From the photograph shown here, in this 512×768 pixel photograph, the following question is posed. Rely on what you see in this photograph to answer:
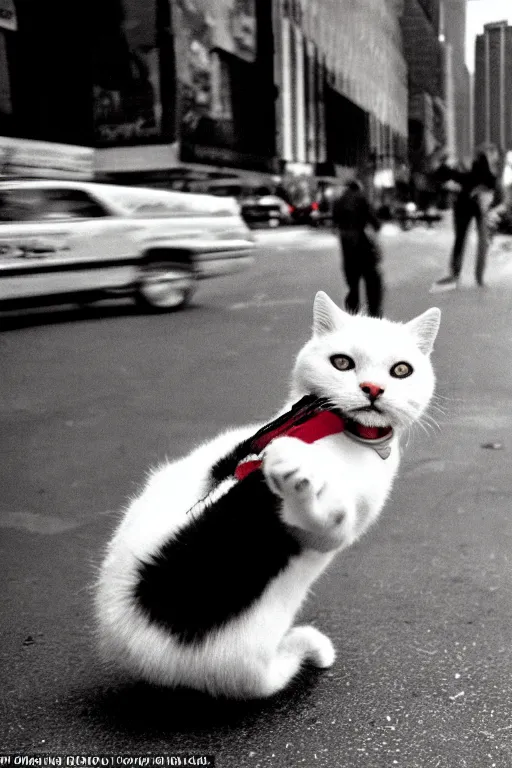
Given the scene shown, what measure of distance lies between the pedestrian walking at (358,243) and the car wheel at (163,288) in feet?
11.1

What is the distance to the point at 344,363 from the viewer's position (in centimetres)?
196

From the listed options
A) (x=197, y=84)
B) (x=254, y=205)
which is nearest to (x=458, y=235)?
(x=254, y=205)

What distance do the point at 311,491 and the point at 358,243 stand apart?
596 cm

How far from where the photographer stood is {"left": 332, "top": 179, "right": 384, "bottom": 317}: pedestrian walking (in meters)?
6.83

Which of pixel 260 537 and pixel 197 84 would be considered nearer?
pixel 260 537

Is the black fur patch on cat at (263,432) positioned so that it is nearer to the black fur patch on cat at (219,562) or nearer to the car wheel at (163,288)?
the black fur patch on cat at (219,562)

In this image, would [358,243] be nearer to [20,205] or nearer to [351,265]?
[351,265]

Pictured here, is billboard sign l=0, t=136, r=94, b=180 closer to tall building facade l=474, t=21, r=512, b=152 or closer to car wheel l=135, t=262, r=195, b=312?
car wheel l=135, t=262, r=195, b=312

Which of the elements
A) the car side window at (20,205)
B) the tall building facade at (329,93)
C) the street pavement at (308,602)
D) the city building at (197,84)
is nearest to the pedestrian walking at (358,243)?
the street pavement at (308,602)

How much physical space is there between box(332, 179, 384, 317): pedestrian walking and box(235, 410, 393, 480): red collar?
4857 millimetres

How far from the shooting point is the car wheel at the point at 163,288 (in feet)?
34.6

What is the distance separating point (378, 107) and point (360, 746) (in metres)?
69.5

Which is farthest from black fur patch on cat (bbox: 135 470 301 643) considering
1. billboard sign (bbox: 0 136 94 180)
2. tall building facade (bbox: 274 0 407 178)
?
tall building facade (bbox: 274 0 407 178)

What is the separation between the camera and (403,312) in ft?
34.9
